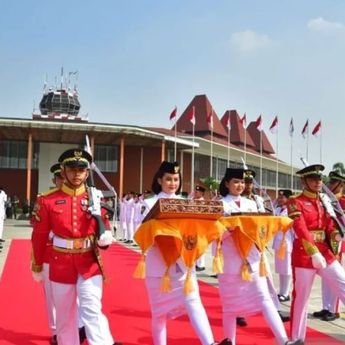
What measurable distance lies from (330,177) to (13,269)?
258 inches

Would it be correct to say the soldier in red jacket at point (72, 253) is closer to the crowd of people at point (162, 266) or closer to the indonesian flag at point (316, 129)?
the crowd of people at point (162, 266)

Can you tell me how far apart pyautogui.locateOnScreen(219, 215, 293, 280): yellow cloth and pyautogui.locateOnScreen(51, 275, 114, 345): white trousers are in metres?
1.26


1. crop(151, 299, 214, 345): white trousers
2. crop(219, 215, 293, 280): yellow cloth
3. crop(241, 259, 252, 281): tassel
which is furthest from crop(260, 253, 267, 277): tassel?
crop(151, 299, 214, 345): white trousers

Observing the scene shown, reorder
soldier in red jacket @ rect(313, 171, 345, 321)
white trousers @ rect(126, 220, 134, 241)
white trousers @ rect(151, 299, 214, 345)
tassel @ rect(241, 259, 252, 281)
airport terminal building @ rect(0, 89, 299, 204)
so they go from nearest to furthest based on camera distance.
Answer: white trousers @ rect(151, 299, 214, 345) → tassel @ rect(241, 259, 252, 281) → soldier in red jacket @ rect(313, 171, 345, 321) → white trousers @ rect(126, 220, 134, 241) → airport terminal building @ rect(0, 89, 299, 204)

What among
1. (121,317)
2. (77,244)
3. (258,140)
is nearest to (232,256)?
(77,244)

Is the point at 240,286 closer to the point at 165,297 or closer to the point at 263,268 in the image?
the point at 263,268

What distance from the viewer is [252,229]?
4.59 meters

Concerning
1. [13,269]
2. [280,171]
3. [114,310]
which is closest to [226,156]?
[280,171]

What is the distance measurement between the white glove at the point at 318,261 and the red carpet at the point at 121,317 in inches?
41.0

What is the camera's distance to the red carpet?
210 inches

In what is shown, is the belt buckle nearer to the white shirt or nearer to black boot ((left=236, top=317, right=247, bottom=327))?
the white shirt

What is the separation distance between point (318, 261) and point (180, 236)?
1.39m

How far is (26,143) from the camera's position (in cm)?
3759

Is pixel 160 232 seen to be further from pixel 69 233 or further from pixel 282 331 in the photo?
pixel 282 331
